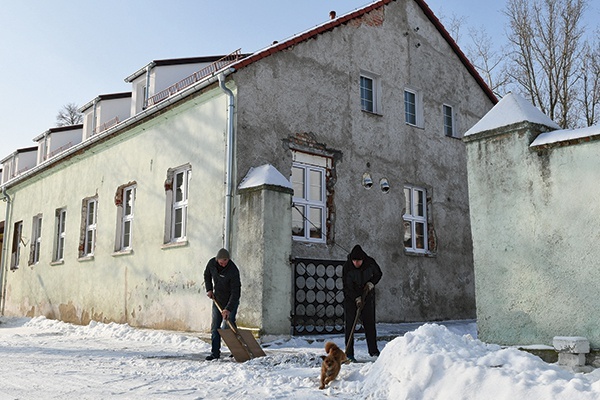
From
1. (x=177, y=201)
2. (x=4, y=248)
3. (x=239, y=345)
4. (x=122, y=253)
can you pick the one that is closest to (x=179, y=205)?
(x=177, y=201)

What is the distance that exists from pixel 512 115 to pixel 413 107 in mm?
8841

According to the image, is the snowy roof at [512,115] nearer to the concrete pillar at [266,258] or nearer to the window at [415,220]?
the concrete pillar at [266,258]

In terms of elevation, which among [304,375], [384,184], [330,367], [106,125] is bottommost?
[304,375]

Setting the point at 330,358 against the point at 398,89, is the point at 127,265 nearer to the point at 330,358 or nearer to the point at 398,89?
the point at 398,89

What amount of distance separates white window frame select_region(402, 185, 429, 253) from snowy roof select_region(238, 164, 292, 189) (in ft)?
15.3

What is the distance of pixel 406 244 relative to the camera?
14.6 metres

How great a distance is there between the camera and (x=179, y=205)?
13.1m

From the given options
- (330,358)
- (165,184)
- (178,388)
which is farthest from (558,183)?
(165,184)

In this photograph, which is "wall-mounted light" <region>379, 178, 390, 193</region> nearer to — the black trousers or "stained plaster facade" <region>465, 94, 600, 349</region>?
the black trousers

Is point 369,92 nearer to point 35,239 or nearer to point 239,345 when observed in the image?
point 239,345

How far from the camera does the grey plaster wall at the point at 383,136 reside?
12.4 m

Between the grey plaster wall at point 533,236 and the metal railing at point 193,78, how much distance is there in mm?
7041

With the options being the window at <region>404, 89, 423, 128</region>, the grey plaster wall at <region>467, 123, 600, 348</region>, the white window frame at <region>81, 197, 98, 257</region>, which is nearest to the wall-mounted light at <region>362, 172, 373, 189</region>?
the window at <region>404, 89, 423, 128</region>

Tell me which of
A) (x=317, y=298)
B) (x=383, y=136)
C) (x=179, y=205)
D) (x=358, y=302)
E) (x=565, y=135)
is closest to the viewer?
(x=565, y=135)
